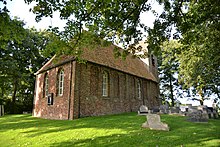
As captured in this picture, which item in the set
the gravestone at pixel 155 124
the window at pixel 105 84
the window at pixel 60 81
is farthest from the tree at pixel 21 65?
the gravestone at pixel 155 124

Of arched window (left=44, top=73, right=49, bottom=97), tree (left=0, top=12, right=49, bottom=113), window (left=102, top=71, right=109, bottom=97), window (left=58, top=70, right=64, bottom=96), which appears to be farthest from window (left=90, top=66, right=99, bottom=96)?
tree (left=0, top=12, right=49, bottom=113)

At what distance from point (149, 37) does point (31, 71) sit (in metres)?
30.6

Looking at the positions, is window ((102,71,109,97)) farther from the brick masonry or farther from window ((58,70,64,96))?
window ((58,70,64,96))

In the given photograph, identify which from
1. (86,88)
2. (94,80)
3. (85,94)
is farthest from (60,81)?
(94,80)

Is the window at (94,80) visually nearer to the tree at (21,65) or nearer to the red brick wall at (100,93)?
the red brick wall at (100,93)

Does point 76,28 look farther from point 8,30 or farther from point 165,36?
point 165,36

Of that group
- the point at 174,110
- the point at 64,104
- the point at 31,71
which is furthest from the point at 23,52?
the point at 174,110

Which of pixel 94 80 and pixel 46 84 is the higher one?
pixel 94 80

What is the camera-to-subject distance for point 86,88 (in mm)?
17484

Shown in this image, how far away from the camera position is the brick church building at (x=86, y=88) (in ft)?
55.1

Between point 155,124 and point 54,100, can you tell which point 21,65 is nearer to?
point 54,100

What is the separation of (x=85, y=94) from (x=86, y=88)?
584mm

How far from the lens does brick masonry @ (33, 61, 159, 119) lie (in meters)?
16.6

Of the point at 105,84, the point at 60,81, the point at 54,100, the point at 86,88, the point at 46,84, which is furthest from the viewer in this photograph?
the point at 46,84
